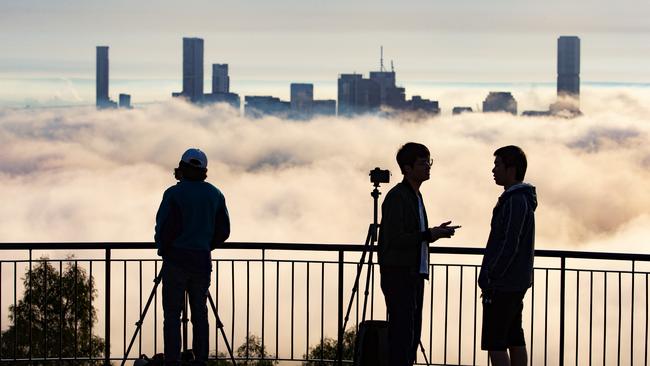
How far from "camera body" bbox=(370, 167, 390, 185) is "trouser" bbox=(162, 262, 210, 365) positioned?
146 centimetres

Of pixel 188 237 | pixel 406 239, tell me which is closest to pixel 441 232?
pixel 406 239

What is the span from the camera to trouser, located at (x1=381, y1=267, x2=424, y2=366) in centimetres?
738

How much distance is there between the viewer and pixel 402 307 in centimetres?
741

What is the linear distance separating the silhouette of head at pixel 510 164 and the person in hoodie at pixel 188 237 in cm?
210

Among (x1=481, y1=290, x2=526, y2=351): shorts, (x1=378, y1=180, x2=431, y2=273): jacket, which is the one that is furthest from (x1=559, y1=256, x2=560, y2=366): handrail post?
(x1=378, y1=180, x2=431, y2=273): jacket

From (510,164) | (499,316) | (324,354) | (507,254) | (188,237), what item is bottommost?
(324,354)

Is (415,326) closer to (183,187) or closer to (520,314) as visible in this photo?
(520,314)

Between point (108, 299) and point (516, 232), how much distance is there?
3903 millimetres

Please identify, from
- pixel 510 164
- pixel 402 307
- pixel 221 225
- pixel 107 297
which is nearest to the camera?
pixel 510 164

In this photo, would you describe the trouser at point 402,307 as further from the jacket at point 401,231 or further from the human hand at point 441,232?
the human hand at point 441,232

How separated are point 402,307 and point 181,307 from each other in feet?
5.60

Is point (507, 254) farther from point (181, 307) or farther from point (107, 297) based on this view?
point (107, 297)

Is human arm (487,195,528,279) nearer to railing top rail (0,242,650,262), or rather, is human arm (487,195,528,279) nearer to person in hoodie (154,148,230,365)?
railing top rail (0,242,650,262)

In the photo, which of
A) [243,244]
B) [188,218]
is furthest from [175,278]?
[243,244]
